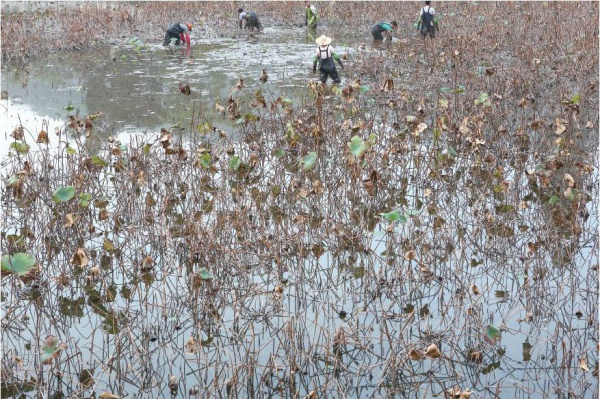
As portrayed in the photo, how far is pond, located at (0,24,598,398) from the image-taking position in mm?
3377

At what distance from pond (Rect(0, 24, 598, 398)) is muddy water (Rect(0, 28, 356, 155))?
1.76m

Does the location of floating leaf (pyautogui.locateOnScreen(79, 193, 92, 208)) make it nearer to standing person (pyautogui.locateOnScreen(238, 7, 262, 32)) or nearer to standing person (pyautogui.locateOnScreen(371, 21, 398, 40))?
standing person (pyautogui.locateOnScreen(371, 21, 398, 40))

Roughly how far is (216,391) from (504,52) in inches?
379

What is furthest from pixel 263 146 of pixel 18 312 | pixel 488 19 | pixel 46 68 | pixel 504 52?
pixel 488 19

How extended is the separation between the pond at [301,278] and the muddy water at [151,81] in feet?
5.77

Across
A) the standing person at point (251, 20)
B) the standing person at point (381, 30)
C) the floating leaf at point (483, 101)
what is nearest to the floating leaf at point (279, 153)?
the floating leaf at point (483, 101)

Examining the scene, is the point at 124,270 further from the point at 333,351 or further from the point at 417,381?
the point at 417,381

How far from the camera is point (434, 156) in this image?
6301 millimetres

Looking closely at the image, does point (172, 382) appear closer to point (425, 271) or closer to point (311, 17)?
point (425, 271)

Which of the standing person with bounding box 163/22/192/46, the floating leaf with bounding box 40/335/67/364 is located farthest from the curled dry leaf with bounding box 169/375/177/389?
the standing person with bounding box 163/22/192/46

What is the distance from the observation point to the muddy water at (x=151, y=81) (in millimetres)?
8766

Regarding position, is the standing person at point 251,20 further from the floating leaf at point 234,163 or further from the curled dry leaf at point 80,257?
the curled dry leaf at point 80,257

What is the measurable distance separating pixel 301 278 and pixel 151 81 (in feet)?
24.9

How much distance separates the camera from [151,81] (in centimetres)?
1124
